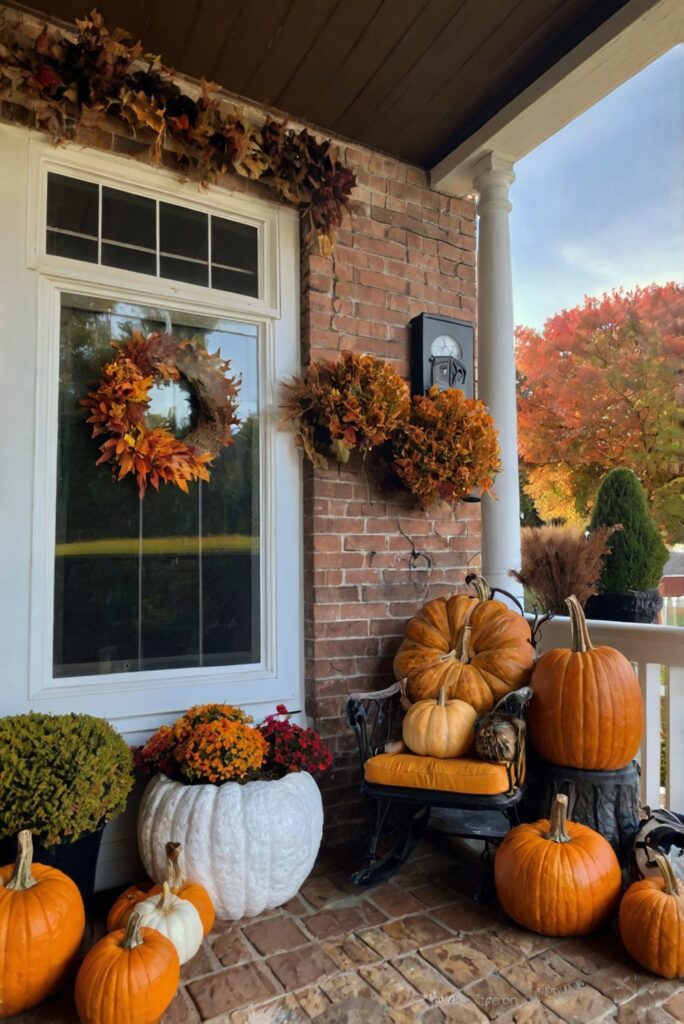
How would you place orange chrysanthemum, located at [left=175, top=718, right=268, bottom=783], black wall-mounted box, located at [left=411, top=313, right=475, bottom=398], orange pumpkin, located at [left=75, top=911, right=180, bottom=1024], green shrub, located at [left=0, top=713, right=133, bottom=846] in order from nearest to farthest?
orange pumpkin, located at [left=75, top=911, right=180, bottom=1024]
green shrub, located at [left=0, top=713, right=133, bottom=846]
orange chrysanthemum, located at [left=175, top=718, right=268, bottom=783]
black wall-mounted box, located at [left=411, top=313, right=475, bottom=398]

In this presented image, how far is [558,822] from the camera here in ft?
6.19

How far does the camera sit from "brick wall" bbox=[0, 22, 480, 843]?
2.55 m

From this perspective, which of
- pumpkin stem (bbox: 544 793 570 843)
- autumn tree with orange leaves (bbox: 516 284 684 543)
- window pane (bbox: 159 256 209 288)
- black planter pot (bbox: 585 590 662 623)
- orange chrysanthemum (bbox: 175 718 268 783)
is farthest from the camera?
autumn tree with orange leaves (bbox: 516 284 684 543)

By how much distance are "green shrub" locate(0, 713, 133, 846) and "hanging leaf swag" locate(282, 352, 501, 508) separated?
4.18 feet

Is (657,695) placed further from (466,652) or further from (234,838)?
(234,838)

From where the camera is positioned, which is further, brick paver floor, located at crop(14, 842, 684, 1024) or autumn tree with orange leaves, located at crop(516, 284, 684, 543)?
autumn tree with orange leaves, located at crop(516, 284, 684, 543)

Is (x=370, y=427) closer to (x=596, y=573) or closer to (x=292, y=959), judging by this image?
(x=596, y=573)

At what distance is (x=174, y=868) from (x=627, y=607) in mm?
3146

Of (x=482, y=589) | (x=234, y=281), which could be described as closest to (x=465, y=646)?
(x=482, y=589)

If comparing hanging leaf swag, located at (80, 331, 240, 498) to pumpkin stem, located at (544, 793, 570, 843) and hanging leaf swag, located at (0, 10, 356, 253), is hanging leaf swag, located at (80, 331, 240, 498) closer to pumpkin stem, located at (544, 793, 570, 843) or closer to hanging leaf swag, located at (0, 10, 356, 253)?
hanging leaf swag, located at (0, 10, 356, 253)

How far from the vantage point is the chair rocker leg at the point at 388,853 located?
7.05 feet

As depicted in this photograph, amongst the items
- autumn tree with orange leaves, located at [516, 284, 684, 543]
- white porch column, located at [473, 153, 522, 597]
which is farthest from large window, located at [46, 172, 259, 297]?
autumn tree with orange leaves, located at [516, 284, 684, 543]

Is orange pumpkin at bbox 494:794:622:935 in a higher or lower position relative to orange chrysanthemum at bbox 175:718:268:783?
lower

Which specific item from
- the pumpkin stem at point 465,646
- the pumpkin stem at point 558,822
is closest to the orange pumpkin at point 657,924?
the pumpkin stem at point 558,822
